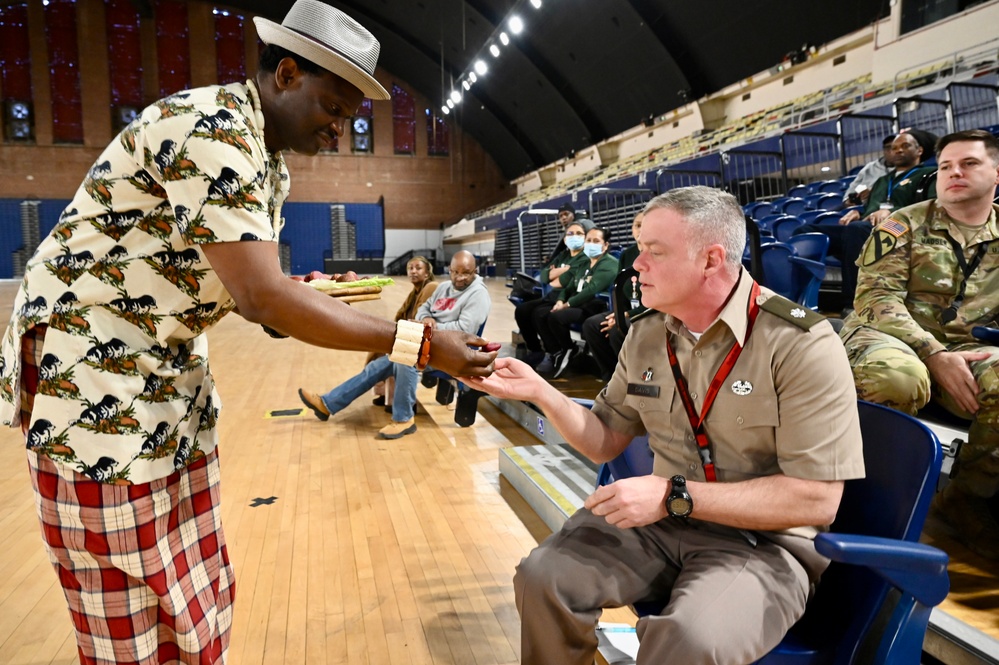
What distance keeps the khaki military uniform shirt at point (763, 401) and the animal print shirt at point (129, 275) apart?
2.77ft

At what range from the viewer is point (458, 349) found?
119cm

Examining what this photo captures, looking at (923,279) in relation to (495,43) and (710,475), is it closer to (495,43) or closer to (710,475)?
(710,475)

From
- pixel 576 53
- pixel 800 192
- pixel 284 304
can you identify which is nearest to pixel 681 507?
pixel 284 304

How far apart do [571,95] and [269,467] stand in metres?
17.5

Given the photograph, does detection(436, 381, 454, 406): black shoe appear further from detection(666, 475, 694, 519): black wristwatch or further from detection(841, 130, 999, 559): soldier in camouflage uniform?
detection(666, 475, 694, 519): black wristwatch

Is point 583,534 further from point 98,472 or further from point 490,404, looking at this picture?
point 490,404

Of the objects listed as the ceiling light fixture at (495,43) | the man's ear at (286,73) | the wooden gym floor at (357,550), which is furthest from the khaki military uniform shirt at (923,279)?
the ceiling light fixture at (495,43)

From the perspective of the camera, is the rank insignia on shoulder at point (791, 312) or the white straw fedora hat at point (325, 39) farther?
the rank insignia on shoulder at point (791, 312)

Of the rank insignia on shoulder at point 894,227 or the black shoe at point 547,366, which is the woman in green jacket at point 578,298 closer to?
the black shoe at point 547,366

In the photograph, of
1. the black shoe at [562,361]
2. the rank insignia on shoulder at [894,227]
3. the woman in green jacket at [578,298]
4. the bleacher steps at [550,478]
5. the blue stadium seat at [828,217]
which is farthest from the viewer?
the black shoe at [562,361]

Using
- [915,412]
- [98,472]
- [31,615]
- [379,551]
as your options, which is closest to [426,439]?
[379,551]

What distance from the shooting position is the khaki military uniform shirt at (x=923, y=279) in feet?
6.66

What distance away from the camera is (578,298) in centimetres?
447

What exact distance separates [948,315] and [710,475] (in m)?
1.36
